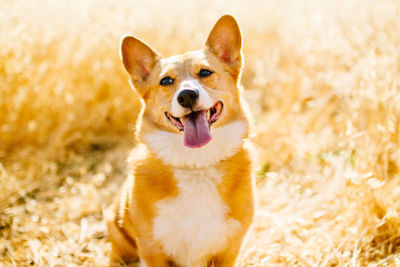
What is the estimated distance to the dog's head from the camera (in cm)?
226

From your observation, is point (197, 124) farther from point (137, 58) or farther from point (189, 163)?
point (137, 58)

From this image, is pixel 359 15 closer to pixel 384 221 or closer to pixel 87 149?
pixel 384 221

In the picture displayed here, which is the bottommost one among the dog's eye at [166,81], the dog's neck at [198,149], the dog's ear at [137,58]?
the dog's neck at [198,149]

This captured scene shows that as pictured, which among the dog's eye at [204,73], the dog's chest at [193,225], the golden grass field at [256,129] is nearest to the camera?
the dog's chest at [193,225]

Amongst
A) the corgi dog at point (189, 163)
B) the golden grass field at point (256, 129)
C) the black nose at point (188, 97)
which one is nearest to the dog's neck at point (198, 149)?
the corgi dog at point (189, 163)

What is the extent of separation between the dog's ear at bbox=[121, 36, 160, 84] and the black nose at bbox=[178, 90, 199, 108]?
0.60 metres

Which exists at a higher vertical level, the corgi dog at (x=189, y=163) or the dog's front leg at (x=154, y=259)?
the corgi dog at (x=189, y=163)

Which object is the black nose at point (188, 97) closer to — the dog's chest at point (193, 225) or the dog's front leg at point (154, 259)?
the dog's chest at point (193, 225)

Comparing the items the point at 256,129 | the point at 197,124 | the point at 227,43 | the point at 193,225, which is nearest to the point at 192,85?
the point at 197,124

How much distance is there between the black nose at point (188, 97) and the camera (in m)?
2.21

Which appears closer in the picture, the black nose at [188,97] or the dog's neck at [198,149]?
the black nose at [188,97]

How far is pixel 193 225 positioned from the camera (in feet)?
7.22

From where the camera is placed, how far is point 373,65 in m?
2.92

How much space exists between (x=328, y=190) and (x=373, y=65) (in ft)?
3.70
